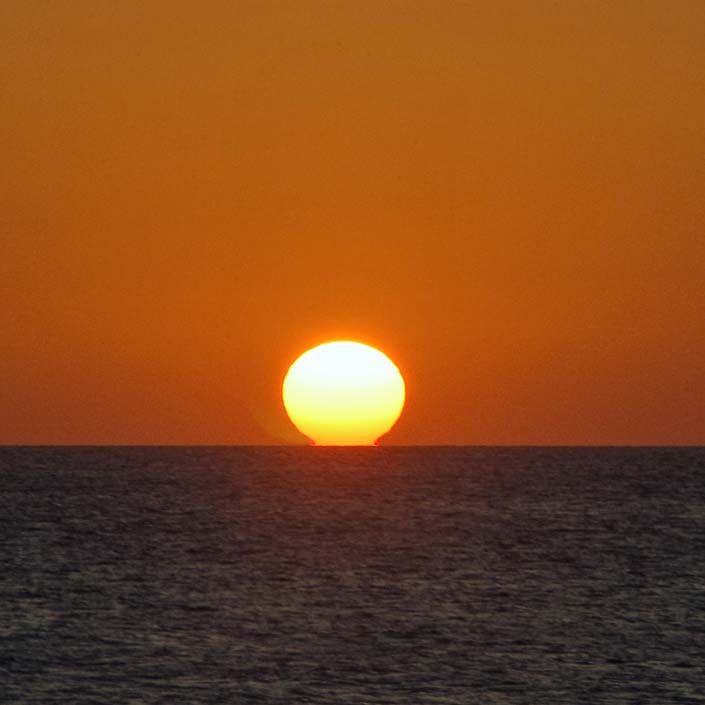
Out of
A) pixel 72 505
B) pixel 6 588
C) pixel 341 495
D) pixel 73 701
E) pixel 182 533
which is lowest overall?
pixel 73 701

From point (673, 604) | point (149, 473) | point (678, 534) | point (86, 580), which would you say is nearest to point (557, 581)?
point (673, 604)

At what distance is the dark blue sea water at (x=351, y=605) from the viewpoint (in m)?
41.7

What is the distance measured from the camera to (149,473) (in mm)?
193500

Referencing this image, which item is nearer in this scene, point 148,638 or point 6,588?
point 148,638

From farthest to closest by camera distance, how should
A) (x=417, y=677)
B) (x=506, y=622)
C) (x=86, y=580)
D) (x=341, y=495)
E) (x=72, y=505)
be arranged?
(x=341, y=495), (x=72, y=505), (x=86, y=580), (x=506, y=622), (x=417, y=677)

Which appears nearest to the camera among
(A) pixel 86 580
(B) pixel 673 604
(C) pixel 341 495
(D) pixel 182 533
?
(B) pixel 673 604

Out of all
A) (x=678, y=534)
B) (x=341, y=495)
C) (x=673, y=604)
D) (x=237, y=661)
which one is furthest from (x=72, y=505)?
(x=237, y=661)

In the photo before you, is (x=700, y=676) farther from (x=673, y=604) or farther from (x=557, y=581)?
(x=557, y=581)

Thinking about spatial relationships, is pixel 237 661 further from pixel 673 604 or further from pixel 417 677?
pixel 673 604

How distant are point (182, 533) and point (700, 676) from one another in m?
54.3

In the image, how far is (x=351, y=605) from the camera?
57250mm

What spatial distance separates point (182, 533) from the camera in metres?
94.1

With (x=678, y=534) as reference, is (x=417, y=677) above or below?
below

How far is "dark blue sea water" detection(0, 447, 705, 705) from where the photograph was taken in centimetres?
4169
